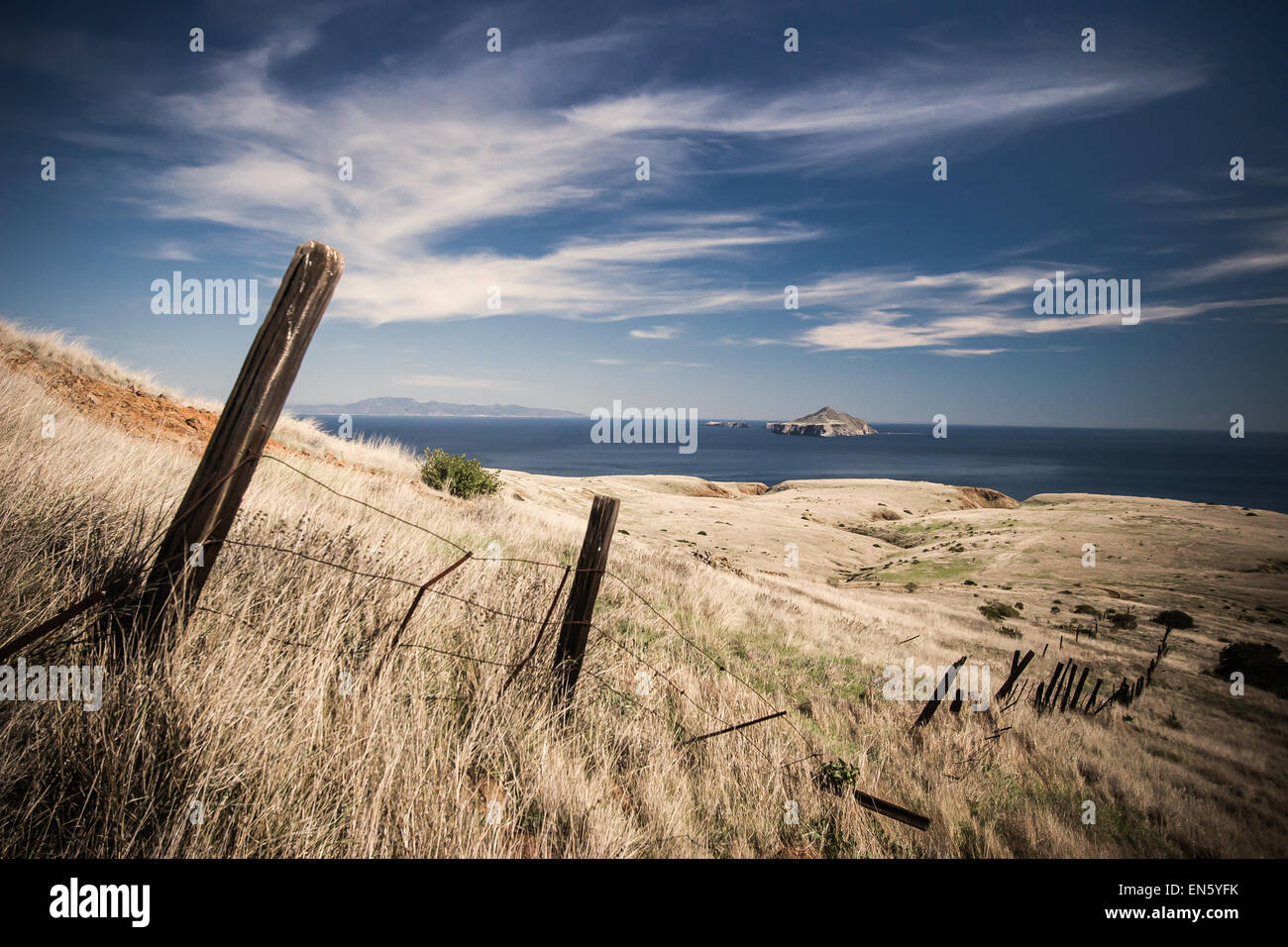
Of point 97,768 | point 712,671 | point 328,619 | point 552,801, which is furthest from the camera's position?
point 712,671

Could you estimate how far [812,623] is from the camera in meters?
12.9

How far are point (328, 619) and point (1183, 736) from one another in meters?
14.2

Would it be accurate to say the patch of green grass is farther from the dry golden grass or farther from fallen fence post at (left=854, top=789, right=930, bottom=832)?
fallen fence post at (left=854, top=789, right=930, bottom=832)

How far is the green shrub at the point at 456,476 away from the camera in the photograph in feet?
57.2

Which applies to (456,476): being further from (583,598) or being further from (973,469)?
(973,469)

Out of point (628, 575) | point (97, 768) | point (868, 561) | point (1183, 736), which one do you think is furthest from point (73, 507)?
point (868, 561)

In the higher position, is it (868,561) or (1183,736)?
(1183,736)

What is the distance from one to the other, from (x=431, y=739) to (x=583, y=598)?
4.28 feet

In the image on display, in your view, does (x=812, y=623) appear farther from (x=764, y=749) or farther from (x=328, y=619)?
(x=328, y=619)

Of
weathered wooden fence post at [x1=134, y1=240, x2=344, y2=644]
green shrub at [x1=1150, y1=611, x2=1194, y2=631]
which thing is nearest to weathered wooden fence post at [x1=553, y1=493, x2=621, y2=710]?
weathered wooden fence post at [x1=134, y1=240, x2=344, y2=644]

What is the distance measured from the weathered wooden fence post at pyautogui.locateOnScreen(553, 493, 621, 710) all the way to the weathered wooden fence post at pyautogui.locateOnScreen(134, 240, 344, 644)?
6.69ft
